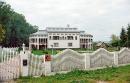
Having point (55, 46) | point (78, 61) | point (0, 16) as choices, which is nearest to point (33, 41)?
point (55, 46)

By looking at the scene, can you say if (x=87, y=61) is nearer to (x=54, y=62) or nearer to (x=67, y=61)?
(x=67, y=61)

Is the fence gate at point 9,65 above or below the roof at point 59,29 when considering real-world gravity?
below

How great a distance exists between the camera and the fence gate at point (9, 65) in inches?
640

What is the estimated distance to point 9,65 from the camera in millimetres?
16375

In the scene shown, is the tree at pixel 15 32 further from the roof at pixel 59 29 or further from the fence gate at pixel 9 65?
the fence gate at pixel 9 65

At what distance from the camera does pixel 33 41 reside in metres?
115

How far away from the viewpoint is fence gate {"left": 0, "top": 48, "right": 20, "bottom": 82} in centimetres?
1627

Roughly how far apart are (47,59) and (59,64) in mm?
1324

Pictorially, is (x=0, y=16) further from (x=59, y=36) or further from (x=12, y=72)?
(x=12, y=72)

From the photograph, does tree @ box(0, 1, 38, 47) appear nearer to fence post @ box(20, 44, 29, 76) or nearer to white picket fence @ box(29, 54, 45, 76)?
white picket fence @ box(29, 54, 45, 76)

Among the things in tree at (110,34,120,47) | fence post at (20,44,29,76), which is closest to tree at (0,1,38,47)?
tree at (110,34,120,47)

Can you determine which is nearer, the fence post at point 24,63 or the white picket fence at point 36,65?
the fence post at point 24,63

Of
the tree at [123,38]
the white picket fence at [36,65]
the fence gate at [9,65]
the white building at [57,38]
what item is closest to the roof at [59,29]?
the white building at [57,38]

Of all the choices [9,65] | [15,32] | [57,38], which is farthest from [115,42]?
[9,65]
